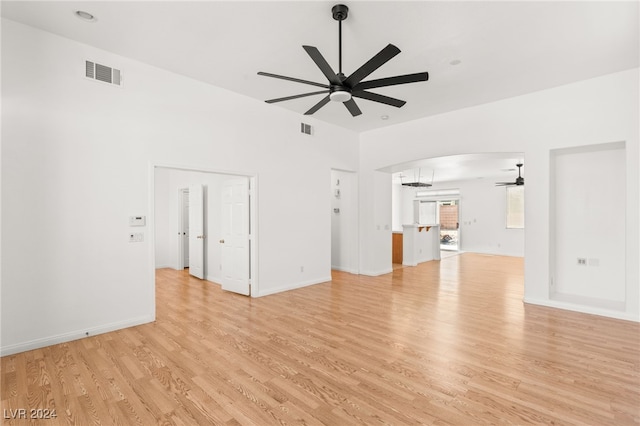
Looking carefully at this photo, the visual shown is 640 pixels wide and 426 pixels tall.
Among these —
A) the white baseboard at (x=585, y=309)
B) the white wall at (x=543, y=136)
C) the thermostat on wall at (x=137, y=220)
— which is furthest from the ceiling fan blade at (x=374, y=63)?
the white baseboard at (x=585, y=309)

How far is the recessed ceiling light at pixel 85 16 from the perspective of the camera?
308 cm

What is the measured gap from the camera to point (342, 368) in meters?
2.85

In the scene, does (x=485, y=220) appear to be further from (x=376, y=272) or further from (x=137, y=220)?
(x=137, y=220)

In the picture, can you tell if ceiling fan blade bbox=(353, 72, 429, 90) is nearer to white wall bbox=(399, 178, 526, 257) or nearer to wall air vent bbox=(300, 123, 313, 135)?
wall air vent bbox=(300, 123, 313, 135)

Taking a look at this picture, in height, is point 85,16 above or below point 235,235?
above

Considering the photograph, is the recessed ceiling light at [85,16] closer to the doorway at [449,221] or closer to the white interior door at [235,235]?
the white interior door at [235,235]

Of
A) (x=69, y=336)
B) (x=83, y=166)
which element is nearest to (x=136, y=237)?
(x=83, y=166)

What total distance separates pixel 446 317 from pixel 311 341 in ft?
A: 6.72

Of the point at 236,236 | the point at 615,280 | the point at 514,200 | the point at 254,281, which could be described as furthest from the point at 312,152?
the point at 514,200

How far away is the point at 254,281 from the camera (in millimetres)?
5320

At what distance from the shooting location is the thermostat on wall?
12.9 ft

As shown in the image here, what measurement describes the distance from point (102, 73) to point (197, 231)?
3.96m

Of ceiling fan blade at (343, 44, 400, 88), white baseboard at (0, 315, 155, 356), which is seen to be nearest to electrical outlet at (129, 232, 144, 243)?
white baseboard at (0, 315, 155, 356)

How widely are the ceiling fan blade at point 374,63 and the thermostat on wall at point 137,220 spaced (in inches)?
123
